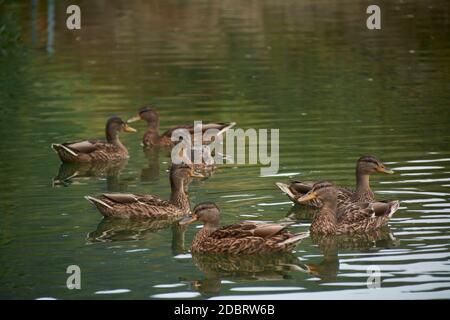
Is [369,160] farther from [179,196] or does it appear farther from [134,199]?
[134,199]

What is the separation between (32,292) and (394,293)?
11.8ft

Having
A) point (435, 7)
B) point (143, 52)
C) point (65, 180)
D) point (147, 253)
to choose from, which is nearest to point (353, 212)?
point (147, 253)

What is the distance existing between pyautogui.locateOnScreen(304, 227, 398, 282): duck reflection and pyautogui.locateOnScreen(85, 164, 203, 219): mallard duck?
225cm

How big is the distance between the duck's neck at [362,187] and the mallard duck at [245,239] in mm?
1933

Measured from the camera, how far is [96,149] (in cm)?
2067

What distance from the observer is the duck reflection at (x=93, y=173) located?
18.5 meters

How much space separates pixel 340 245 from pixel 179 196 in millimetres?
2915

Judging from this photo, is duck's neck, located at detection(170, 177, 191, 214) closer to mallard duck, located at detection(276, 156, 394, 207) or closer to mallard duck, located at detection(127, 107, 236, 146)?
mallard duck, located at detection(276, 156, 394, 207)

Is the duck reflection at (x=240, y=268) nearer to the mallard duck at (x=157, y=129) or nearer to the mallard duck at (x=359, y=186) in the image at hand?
the mallard duck at (x=359, y=186)

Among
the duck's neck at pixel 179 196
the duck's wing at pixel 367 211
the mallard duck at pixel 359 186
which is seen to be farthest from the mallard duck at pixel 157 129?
the duck's wing at pixel 367 211

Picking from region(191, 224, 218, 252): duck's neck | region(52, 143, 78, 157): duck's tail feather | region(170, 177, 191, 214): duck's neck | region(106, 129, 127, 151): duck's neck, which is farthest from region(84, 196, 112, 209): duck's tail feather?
region(106, 129, 127, 151): duck's neck

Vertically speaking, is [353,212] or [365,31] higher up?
[365,31]

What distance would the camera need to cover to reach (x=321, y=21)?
3966 cm
